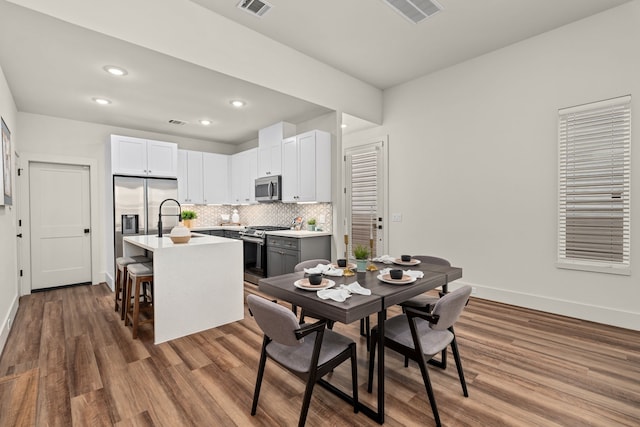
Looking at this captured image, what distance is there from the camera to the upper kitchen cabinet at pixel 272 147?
5.17m

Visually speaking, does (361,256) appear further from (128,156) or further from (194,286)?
(128,156)

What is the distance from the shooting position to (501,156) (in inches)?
153

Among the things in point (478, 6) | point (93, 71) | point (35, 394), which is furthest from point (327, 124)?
point (35, 394)

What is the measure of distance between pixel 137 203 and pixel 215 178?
1.71 metres

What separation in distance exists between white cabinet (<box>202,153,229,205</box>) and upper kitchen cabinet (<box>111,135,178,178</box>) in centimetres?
81

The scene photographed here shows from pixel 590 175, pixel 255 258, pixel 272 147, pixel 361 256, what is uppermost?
pixel 272 147

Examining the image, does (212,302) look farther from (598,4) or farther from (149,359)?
(598,4)

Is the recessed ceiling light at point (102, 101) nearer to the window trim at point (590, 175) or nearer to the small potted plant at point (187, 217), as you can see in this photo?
the small potted plant at point (187, 217)

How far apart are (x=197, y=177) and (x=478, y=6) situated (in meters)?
5.30

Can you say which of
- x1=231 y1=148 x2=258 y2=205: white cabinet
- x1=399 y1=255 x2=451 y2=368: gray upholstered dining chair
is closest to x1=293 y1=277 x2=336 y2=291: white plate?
x1=399 y1=255 x2=451 y2=368: gray upholstered dining chair

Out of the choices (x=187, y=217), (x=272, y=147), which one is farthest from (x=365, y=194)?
(x=187, y=217)

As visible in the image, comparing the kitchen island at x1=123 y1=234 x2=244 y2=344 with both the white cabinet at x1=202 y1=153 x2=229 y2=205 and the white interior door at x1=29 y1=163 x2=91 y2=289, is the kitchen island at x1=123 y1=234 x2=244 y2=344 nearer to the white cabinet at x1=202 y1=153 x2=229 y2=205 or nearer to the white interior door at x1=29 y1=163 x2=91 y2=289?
the white interior door at x1=29 y1=163 x2=91 y2=289

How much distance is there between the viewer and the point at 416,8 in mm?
3088

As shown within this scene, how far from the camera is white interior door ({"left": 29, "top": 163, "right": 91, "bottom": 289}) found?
15.7 ft
